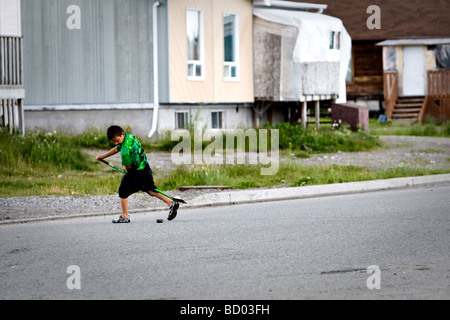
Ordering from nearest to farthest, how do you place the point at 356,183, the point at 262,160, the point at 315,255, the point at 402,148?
the point at 315,255
the point at 356,183
the point at 262,160
the point at 402,148

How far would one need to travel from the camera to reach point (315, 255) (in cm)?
838

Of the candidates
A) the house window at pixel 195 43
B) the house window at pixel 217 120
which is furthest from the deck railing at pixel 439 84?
the house window at pixel 195 43

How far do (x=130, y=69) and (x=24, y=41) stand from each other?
3.07m

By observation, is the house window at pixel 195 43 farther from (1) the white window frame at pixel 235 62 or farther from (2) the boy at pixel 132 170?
(2) the boy at pixel 132 170

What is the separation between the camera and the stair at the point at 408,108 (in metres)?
38.4

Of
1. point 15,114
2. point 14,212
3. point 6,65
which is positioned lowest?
point 14,212

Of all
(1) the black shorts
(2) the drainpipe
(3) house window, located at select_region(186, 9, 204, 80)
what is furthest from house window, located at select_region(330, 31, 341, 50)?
(1) the black shorts

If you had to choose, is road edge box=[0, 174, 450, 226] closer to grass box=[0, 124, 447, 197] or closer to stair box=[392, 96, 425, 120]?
grass box=[0, 124, 447, 197]

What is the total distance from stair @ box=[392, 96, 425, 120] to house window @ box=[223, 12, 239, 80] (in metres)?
14.6

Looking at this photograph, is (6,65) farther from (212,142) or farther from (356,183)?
(356,183)

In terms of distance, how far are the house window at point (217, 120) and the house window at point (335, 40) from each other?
17.4 feet

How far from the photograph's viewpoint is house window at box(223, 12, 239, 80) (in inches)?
1024
